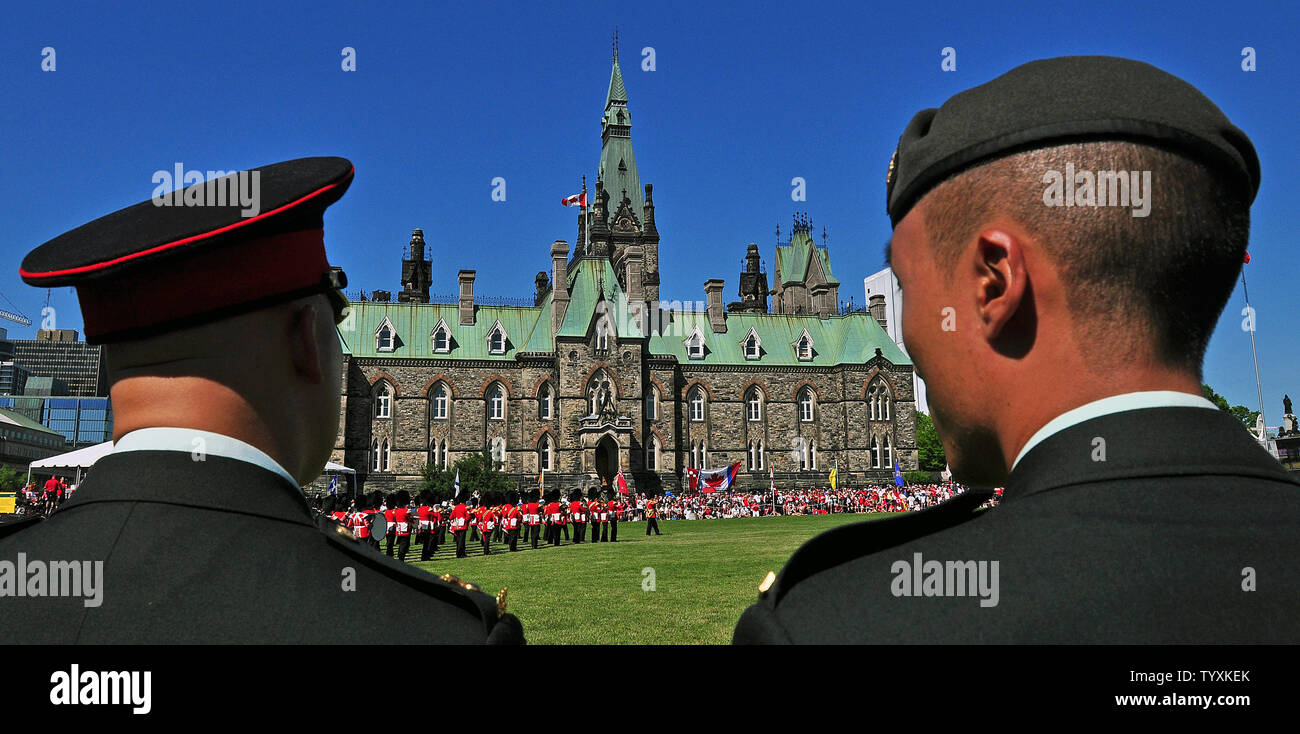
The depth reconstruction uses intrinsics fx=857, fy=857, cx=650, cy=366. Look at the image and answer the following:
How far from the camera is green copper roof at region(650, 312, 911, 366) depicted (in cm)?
6444

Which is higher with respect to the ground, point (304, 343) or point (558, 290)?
point (558, 290)

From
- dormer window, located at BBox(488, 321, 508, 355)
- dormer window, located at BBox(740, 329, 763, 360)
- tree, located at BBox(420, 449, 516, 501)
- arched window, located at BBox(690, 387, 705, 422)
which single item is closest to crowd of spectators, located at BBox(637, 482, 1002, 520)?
arched window, located at BBox(690, 387, 705, 422)

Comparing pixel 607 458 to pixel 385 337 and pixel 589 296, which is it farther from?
pixel 385 337

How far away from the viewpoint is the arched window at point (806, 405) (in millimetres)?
63963

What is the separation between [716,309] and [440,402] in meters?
22.0

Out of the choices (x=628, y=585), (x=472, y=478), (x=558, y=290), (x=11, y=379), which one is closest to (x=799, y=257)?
(x=558, y=290)

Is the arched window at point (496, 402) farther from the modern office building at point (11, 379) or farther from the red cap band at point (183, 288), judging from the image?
the modern office building at point (11, 379)

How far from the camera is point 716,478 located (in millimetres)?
55469

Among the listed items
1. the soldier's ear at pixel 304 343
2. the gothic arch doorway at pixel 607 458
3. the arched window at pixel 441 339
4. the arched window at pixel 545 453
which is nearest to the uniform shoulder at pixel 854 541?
the soldier's ear at pixel 304 343

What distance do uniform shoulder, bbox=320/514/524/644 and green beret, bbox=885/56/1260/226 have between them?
113 centimetres

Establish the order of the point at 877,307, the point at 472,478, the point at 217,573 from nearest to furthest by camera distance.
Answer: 1. the point at 217,573
2. the point at 472,478
3. the point at 877,307

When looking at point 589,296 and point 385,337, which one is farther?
point 589,296

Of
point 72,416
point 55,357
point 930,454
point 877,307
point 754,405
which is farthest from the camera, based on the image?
point 55,357
